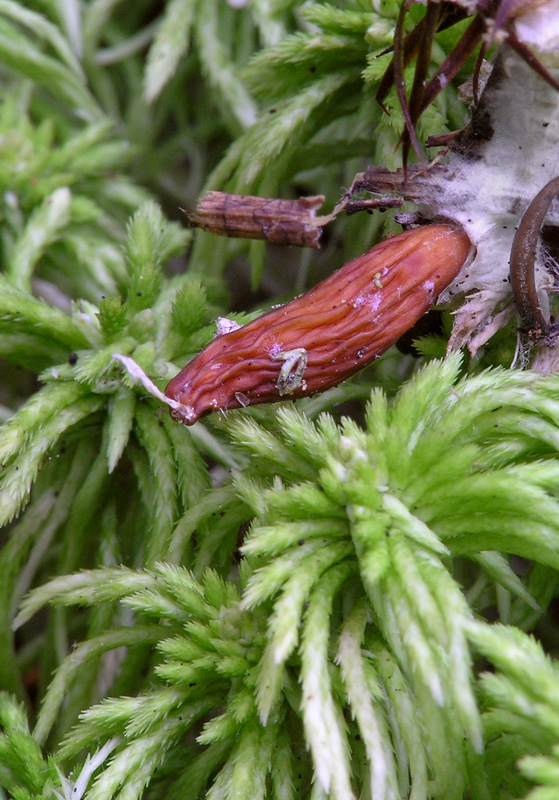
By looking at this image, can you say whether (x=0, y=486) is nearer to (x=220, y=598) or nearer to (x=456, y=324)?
(x=220, y=598)

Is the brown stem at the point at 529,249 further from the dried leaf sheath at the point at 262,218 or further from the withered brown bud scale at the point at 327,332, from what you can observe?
the dried leaf sheath at the point at 262,218

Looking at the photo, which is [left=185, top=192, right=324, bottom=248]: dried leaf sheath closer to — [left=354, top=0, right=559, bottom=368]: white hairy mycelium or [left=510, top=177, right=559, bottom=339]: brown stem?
[left=354, top=0, right=559, bottom=368]: white hairy mycelium

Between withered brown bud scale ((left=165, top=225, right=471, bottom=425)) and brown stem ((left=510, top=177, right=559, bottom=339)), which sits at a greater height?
brown stem ((left=510, top=177, right=559, bottom=339))

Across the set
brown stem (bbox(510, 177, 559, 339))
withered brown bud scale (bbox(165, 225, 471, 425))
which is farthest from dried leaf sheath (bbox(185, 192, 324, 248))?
brown stem (bbox(510, 177, 559, 339))

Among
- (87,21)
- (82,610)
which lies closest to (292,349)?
(82,610)

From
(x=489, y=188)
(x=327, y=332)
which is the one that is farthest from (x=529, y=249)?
(x=327, y=332)
